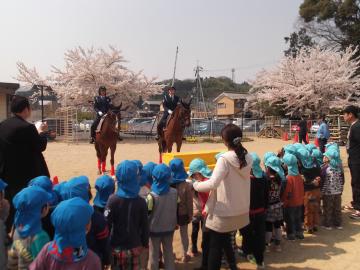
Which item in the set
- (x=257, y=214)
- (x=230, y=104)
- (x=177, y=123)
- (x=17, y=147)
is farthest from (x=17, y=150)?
(x=230, y=104)

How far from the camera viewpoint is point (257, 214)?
4.46m

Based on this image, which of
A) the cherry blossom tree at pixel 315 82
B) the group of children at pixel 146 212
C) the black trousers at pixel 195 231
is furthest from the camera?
the cherry blossom tree at pixel 315 82

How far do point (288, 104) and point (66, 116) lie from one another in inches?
757

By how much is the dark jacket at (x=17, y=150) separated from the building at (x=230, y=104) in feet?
175

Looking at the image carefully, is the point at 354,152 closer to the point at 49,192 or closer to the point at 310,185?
the point at 310,185

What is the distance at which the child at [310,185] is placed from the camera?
5.72 meters

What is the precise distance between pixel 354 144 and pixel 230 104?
5373 cm

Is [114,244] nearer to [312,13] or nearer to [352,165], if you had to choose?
[352,165]

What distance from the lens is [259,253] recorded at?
14.4 feet

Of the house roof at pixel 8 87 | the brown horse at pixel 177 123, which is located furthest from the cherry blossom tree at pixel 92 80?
the brown horse at pixel 177 123

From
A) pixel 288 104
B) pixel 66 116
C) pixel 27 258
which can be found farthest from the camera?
pixel 288 104

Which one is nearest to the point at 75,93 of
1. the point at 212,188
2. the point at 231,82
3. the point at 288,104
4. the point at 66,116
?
the point at 66,116

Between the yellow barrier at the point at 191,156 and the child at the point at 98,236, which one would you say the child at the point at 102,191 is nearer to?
the child at the point at 98,236

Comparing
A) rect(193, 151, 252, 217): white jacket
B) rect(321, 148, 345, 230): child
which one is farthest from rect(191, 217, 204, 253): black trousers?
rect(321, 148, 345, 230): child
